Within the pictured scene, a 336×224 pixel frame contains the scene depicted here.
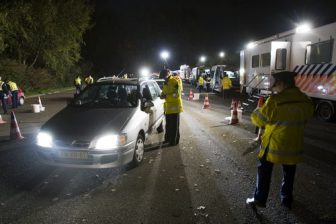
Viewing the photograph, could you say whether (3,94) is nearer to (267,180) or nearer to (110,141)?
(110,141)

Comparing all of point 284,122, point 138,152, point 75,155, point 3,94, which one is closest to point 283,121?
point 284,122

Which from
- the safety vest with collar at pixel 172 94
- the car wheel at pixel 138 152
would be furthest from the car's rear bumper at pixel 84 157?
the safety vest with collar at pixel 172 94

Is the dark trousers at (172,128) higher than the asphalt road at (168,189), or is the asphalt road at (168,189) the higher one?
the dark trousers at (172,128)

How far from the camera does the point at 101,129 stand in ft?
17.6

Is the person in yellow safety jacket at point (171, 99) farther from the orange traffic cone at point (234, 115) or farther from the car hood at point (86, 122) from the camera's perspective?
the orange traffic cone at point (234, 115)

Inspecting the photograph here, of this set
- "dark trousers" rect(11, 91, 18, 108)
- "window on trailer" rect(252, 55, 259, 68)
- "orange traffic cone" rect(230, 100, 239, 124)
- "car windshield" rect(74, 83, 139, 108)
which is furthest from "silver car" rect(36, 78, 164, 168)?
"dark trousers" rect(11, 91, 18, 108)

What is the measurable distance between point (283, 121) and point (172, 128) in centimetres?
400

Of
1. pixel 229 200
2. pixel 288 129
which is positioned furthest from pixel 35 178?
pixel 288 129

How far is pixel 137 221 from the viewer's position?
3.99 m

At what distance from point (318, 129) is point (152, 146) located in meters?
5.25

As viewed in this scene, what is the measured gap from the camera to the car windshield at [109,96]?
21.8ft

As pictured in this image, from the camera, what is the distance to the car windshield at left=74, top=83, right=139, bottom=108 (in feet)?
21.8

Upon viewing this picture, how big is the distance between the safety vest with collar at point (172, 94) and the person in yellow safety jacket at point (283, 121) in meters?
3.44

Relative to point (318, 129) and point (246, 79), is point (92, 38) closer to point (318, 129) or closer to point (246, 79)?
point (246, 79)
